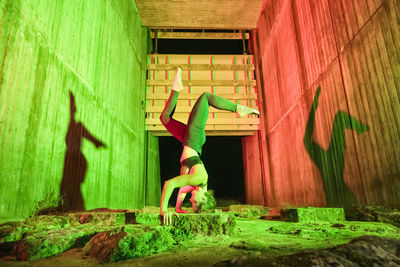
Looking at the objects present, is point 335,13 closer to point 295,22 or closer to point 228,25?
point 295,22

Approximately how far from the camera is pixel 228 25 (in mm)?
11023

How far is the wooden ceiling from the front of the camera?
976cm

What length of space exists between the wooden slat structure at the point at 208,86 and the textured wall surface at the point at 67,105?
173cm

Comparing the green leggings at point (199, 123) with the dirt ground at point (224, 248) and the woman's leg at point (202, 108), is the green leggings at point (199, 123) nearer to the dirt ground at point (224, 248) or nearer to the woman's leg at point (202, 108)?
the woman's leg at point (202, 108)

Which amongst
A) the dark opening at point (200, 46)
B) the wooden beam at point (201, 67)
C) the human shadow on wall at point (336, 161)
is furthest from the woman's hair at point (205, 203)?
the dark opening at point (200, 46)

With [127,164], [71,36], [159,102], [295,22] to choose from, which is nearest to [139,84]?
[159,102]

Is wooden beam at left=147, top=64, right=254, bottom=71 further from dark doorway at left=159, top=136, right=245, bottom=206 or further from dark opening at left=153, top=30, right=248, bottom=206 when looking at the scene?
dark doorway at left=159, top=136, right=245, bottom=206

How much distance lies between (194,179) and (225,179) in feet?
36.8

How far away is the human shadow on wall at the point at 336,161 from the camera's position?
4679mm

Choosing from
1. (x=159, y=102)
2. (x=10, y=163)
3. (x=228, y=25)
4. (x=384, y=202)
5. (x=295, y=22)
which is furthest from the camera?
(x=228, y=25)

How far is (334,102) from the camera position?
5.20m

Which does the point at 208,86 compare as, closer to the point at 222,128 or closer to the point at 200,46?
the point at 222,128

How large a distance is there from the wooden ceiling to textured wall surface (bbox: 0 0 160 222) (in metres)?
1.92

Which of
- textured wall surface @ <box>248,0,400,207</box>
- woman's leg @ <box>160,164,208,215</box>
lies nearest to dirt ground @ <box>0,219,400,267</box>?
woman's leg @ <box>160,164,208,215</box>
